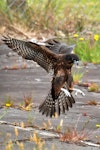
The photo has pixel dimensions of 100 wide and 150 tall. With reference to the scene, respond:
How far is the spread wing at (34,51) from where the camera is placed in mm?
6586

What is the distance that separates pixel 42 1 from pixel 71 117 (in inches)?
260

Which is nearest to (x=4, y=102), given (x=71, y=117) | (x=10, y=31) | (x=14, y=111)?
(x=14, y=111)

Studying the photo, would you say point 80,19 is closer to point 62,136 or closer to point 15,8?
point 15,8

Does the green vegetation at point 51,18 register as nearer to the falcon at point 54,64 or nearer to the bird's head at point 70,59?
the falcon at point 54,64

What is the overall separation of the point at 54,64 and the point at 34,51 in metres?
0.23

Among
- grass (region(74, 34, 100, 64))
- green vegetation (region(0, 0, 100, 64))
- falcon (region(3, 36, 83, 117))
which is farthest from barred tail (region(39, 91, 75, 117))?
green vegetation (region(0, 0, 100, 64))

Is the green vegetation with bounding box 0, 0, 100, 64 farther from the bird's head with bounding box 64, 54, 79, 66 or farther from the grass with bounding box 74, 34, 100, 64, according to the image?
the bird's head with bounding box 64, 54, 79, 66

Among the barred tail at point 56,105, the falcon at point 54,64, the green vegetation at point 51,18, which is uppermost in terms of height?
the green vegetation at point 51,18

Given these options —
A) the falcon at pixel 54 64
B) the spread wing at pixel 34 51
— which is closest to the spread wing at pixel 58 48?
the falcon at pixel 54 64

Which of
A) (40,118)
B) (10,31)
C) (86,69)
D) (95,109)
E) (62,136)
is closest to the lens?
(62,136)

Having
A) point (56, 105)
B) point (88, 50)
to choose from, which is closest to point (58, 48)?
point (56, 105)

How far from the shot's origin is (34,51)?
670 cm

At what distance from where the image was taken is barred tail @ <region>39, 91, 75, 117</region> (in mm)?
6848

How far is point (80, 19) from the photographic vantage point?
13805mm
